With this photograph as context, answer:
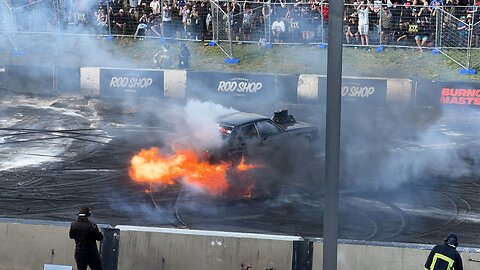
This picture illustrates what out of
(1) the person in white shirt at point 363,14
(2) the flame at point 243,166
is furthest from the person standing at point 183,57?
(2) the flame at point 243,166

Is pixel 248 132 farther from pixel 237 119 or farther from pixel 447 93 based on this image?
pixel 447 93

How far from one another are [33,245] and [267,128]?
6.80 m

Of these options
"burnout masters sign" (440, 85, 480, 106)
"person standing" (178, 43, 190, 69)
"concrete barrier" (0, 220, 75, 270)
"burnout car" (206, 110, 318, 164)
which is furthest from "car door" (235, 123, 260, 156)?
"person standing" (178, 43, 190, 69)

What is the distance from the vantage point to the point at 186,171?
54.1ft

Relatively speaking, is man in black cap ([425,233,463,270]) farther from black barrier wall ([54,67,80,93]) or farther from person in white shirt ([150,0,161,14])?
person in white shirt ([150,0,161,14])

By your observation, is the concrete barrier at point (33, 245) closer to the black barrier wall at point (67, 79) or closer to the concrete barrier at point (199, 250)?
the concrete barrier at point (199, 250)

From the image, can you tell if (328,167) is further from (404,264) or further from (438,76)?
(438,76)

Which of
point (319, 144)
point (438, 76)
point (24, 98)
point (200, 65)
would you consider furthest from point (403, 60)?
point (24, 98)

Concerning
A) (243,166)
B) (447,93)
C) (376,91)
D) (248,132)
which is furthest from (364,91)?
(243,166)

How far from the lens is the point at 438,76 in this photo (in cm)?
2391

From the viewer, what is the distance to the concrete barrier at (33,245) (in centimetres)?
1099

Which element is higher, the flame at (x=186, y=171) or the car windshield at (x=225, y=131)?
the car windshield at (x=225, y=131)

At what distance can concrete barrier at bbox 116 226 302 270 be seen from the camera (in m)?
10.7

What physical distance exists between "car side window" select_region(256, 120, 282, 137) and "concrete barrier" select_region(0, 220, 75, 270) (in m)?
6.35
